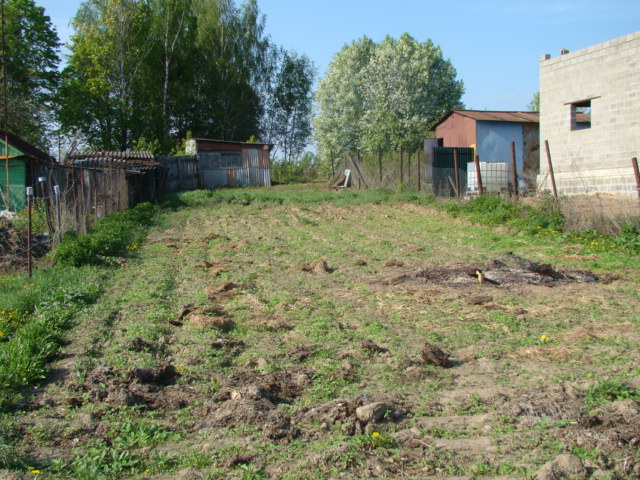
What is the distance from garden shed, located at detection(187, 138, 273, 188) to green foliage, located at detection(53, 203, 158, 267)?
15617 mm

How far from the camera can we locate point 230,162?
106ft

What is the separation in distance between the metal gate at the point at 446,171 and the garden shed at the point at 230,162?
1371 centimetres

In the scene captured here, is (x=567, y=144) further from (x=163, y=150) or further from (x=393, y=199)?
(x=163, y=150)

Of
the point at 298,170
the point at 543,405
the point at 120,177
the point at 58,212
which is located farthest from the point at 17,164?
the point at 298,170

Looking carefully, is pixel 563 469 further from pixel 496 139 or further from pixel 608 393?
pixel 496 139

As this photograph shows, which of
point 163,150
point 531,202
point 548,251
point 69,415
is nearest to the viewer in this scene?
point 69,415

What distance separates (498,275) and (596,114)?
42.3ft

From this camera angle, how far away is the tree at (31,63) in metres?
32.0

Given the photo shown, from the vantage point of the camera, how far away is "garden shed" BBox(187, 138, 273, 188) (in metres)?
31.5

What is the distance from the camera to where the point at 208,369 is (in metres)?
4.93

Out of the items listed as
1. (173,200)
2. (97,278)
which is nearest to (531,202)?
(97,278)

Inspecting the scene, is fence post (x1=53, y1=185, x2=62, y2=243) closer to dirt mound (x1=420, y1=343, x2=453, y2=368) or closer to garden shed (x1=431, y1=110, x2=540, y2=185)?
dirt mound (x1=420, y1=343, x2=453, y2=368)

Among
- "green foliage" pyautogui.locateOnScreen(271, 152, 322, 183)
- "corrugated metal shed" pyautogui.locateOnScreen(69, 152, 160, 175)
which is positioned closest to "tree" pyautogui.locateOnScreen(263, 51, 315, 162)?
"green foliage" pyautogui.locateOnScreen(271, 152, 322, 183)

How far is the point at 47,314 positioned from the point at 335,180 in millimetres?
25274
